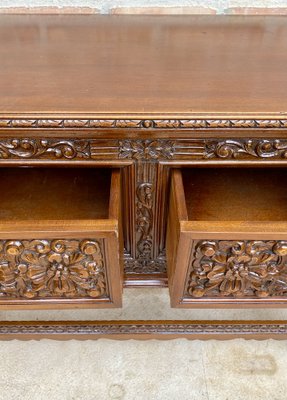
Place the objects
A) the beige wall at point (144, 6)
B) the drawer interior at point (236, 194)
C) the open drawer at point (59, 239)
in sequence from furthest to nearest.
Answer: the beige wall at point (144, 6) < the drawer interior at point (236, 194) < the open drawer at point (59, 239)

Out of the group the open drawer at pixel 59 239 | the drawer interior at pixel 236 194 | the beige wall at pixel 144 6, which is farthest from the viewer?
the beige wall at pixel 144 6

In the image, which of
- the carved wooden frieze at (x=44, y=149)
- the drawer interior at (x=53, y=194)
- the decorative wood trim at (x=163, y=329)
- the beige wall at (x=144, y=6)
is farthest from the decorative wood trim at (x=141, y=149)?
the beige wall at (x=144, y=6)

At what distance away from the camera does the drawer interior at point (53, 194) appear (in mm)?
592

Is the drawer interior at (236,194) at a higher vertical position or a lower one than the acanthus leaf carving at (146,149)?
lower

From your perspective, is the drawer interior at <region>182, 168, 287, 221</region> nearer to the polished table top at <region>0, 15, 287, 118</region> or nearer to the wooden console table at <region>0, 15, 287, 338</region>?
the wooden console table at <region>0, 15, 287, 338</region>

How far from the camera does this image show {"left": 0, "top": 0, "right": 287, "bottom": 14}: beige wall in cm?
84

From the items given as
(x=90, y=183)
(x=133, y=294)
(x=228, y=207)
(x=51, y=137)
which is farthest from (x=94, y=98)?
(x=133, y=294)

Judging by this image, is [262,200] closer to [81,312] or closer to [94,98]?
[94,98]

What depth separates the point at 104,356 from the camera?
2.24 feet

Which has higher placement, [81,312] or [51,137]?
[51,137]

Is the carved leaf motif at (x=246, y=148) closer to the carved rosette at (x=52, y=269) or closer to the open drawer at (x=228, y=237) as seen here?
the open drawer at (x=228, y=237)

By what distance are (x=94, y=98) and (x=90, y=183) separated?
19 centimetres

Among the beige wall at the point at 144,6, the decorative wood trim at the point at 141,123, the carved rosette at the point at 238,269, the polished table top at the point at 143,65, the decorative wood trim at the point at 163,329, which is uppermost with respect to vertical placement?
the beige wall at the point at 144,6

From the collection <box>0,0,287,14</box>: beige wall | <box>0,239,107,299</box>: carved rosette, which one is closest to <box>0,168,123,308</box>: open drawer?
<box>0,239,107,299</box>: carved rosette
